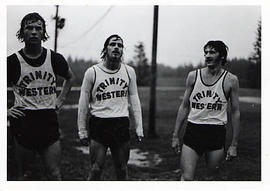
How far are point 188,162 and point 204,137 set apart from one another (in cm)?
21

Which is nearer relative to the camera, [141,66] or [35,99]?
[35,99]

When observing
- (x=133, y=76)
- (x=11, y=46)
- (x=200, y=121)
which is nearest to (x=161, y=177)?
(x=200, y=121)

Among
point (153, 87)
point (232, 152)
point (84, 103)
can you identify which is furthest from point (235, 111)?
point (153, 87)

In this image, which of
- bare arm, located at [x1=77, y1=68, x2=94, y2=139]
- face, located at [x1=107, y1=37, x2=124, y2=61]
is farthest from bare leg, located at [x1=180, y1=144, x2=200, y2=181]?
face, located at [x1=107, y1=37, x2=124, y2=61]

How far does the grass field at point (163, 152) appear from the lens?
287 centimetres

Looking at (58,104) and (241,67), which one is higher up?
(241,67)

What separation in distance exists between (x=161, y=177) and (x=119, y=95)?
1.12 meters

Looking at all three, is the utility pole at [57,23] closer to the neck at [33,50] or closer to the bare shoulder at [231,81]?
the neck at [33,50]

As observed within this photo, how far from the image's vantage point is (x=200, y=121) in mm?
2441

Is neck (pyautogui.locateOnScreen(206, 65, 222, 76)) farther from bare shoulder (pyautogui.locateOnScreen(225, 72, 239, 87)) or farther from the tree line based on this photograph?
the tree line

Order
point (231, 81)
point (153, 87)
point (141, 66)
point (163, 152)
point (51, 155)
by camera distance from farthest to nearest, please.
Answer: point (153, 87) < point (141, 66) < point (163, 152) < point (231, 81) < point (51, 155)

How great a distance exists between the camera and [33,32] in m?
2.42

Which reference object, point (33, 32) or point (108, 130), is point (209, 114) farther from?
point (33, 32)
